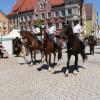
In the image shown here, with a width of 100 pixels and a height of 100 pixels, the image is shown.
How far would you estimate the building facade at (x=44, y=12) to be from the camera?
87.4m

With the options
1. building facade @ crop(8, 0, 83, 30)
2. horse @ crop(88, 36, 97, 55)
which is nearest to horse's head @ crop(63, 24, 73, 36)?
horse @ crop(88, 36, 97, 55)

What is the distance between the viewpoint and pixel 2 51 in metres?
30.8

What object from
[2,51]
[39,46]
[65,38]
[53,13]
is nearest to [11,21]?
[53,13]

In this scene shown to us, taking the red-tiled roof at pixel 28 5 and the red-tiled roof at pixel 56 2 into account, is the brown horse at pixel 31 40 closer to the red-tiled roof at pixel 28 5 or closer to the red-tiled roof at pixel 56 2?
the red-tiled roof at pixel 56 2

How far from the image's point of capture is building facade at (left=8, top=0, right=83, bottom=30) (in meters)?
87.4

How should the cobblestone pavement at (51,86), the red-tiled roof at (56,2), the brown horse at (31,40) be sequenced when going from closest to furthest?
the cobblestone pavement at (51,86)
the brown horse at (31,40)
the red-tiled roof at (56,2)

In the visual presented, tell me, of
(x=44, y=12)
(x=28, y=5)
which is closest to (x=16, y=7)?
(x=28, y=5)

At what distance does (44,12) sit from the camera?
95250 millimetres

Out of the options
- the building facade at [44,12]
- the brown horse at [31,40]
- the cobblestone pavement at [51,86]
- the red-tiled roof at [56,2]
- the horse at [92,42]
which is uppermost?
the red-tiled roof at [56,2]

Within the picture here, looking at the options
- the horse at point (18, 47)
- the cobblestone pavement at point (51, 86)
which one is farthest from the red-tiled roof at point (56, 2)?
the cobblestone pavement at point (51, 86)

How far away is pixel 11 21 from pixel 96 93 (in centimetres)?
9317

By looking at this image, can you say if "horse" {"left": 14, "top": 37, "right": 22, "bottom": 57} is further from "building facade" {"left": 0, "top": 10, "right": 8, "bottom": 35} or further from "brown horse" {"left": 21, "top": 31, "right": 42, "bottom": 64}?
"building facade" {"left": 0, "top": 10, "right": 8, "bottom": 35}

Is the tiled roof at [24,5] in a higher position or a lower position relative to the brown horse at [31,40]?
higher

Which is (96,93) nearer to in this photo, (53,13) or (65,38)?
(65,38)
